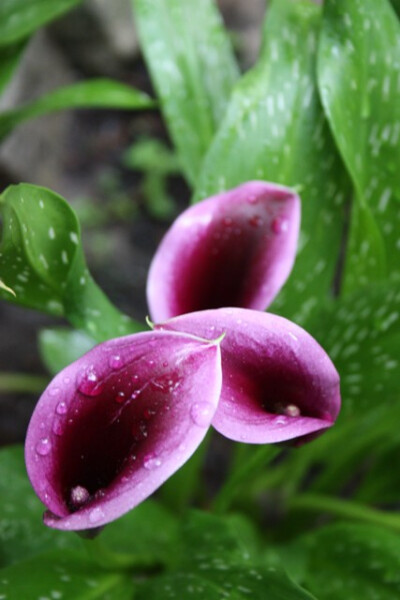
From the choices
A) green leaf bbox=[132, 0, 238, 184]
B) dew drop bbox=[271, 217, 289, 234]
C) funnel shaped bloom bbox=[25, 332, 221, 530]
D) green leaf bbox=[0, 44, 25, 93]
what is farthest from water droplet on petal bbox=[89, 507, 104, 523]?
green leaf bbox=[0, 44, 25, 93]

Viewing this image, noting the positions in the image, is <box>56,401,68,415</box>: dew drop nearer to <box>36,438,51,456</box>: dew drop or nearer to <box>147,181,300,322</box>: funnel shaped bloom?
<box>36,438,51,456</box>: dew drop

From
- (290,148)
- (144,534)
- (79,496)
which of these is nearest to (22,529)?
(144,534)

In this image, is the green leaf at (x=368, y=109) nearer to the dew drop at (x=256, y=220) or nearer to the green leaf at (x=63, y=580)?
the dew drop at (x=256, y=220)

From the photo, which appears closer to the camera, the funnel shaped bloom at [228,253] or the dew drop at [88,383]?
the dew drop at [88,383]

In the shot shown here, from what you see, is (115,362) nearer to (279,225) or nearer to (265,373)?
(265,373)

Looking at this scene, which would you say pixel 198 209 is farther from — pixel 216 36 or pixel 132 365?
pixel 216 36

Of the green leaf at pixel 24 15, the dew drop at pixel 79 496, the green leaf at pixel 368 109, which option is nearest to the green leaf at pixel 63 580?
the dew drop at pixel 79 496
